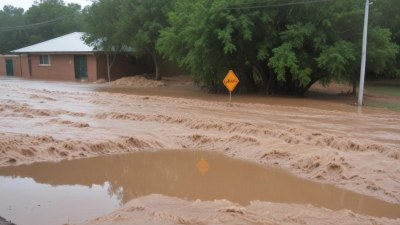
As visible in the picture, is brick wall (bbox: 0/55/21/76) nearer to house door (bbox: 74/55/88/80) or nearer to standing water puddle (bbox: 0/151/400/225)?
house door (bbox: 74/55/88/80)

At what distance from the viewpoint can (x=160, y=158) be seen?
10.7 meters

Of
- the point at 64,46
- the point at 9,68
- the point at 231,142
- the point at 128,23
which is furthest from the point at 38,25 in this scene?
the point at 231,142

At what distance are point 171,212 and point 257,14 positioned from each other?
17.7m

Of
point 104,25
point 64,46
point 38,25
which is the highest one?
point 38,25

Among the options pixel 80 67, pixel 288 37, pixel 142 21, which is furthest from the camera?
pixel 80 67

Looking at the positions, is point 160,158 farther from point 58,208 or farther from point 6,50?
point 6,50

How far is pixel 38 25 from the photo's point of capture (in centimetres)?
→ 6328

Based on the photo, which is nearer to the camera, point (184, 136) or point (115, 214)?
point (115, 214)

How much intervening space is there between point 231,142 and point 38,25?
5859 centimetres

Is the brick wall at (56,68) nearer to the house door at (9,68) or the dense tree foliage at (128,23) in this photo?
the dense tree foliage at (128,23)

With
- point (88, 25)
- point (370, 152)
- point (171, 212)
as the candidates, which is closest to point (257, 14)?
point (370, 152)

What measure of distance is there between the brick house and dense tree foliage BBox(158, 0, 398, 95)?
17.2m

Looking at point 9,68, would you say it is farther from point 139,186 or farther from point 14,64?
point 139,186

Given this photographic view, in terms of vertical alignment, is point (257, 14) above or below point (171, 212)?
above
